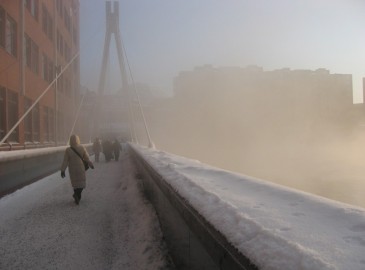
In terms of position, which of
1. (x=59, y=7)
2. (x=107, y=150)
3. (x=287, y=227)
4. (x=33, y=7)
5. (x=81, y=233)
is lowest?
(x=81, y=233)

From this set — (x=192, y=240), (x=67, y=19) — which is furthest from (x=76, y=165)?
(x=67, y=19)

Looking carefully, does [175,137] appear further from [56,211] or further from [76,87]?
[56,211]

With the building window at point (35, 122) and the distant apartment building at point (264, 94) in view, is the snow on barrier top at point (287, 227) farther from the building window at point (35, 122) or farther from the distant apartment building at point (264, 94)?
the distant apartment building at point (264, 94)

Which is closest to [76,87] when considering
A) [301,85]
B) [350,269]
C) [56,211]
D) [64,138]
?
[64,138]

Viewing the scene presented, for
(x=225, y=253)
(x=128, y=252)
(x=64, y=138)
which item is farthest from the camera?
(x=64, y=138)

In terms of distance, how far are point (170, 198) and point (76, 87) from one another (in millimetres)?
50792

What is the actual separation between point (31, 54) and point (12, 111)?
22.2ft

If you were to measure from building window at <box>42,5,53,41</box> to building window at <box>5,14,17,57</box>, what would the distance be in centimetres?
1039

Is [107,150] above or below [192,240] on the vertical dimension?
below

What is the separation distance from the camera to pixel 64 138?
147 ft

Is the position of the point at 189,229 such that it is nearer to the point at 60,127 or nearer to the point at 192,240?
the point at 192,240

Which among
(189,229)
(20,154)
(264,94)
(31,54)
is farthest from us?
(264,94)

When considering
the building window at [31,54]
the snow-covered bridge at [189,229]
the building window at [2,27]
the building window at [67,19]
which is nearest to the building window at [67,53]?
the building window at [67,19]

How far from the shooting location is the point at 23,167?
1359 cm
